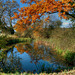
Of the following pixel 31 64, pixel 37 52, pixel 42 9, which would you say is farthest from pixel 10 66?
pixel 37 52

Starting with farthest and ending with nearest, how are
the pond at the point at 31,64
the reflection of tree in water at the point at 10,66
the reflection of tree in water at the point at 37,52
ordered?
the reflection of tree in water at the point at 37,52 < the pond at the point at 31,64 < the reflection of tree in water at the point at 10,66

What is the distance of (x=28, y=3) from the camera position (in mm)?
7520

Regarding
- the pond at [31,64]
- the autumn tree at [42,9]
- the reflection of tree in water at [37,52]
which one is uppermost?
the autumn tree at [42,9]

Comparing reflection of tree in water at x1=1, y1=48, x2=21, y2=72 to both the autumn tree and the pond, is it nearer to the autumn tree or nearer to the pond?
the pond

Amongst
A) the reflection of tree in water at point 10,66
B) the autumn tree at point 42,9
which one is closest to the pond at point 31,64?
the reflection of tree in water at point 10,66

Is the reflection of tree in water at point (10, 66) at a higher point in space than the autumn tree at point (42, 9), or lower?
lower

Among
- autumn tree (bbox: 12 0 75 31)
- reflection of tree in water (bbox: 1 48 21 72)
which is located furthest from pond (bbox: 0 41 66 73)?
autumn tree (bbox: 12 0 75 31)

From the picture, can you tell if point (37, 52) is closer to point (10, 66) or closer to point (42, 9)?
point (10, 66)

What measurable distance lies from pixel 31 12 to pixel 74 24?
6913mm

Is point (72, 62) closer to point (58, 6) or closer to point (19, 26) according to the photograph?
point (58, 6)

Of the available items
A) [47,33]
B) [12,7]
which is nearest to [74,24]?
[47,33]

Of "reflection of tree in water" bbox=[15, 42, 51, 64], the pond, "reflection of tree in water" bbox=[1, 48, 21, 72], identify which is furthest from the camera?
"reflection of tree in water" bbox=[15, 42, 51, 64]

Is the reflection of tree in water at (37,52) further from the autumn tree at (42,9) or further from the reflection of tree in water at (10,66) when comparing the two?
the autumn tree at (42,9)

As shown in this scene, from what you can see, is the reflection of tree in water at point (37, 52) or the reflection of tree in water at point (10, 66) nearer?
the reflection of tree in water at point (10, 66)
